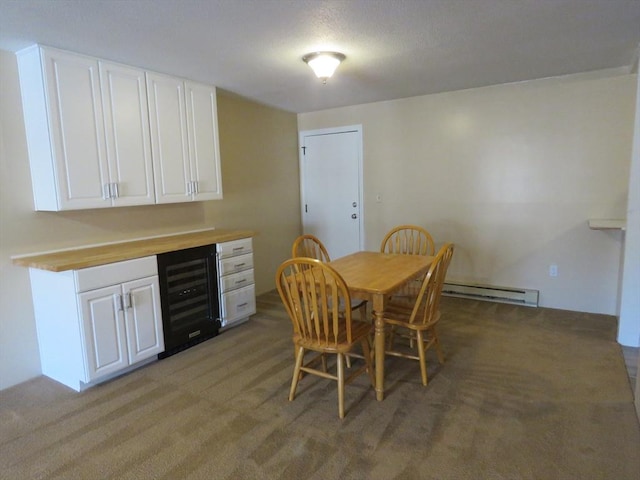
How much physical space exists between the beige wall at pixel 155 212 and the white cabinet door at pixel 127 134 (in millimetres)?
307

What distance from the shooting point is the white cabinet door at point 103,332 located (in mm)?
2498

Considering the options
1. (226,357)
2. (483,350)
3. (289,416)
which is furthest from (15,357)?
(483,350)

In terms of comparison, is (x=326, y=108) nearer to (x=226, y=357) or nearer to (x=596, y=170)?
(x=596, y=170)

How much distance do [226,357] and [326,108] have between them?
3.33m

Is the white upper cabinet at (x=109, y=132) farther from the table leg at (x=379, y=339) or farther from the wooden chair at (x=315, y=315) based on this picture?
the table leg at (x=379, y=339)

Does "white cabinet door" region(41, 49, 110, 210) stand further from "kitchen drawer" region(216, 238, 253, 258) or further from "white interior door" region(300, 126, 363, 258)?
"white interior door" region(300, 126, 363, 258)

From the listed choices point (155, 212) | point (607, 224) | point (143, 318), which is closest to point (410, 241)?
point (607, 224)

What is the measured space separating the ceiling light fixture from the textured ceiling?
74 mm

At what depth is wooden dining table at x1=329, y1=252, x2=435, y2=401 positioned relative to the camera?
223 cm

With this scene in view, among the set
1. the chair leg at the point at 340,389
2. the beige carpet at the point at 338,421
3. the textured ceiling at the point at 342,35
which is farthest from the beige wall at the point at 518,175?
the chair leg at the point at 340,389

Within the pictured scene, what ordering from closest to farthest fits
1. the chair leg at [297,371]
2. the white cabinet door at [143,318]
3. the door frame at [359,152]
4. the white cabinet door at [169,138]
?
the chair leg at [297,371]
the white cabinet door at [143,318]
the white cabinet door at [169,138]
the door frame at [359,152]

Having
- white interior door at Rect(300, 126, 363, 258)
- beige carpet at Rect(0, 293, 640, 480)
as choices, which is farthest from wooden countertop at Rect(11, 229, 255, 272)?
white interior door at Rect(300, 126, 363, 258)

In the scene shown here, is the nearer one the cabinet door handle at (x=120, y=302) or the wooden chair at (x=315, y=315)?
the wooden chair at (x=315, y=315)

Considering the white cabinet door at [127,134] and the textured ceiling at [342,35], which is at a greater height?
the textured ceiling at [342,35]
